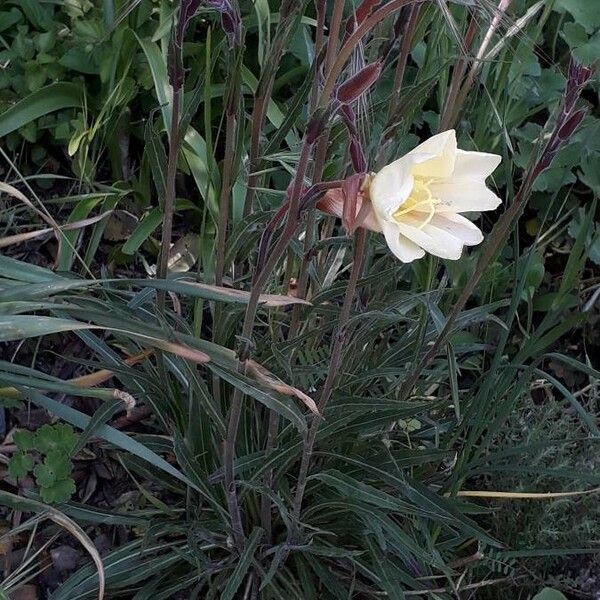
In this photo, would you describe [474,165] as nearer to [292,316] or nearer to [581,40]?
[292,316]

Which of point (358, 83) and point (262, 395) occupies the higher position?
point (358, 83)

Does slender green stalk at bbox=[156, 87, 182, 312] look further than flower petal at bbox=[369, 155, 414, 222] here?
Yes

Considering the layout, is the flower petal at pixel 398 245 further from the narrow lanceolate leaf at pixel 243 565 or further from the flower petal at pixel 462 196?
the narrow lanceolate leaf at pixel 243 565

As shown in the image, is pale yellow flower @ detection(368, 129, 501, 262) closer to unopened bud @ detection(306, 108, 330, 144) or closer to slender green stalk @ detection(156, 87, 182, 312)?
unopened bud @ detection(306, 108, 330, 144)

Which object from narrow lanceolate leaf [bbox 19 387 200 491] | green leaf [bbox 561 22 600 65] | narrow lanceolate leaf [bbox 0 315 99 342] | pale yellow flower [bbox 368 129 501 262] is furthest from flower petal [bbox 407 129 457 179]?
green leaf [bbox 561 22 600 65]

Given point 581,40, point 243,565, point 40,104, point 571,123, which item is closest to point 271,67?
point 571,123

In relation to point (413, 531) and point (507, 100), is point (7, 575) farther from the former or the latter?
point (507, 100)
